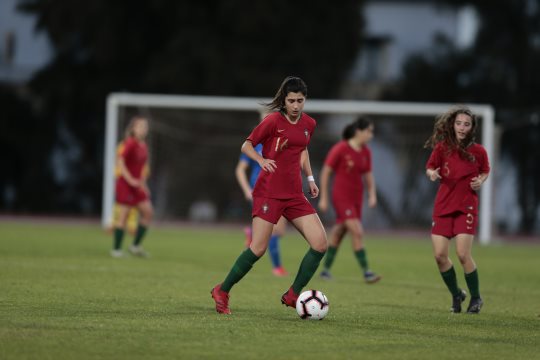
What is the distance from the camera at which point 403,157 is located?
109 feet

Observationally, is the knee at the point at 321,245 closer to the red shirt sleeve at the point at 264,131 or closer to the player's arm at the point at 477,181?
the red shirt sleeve at the point at 264,131

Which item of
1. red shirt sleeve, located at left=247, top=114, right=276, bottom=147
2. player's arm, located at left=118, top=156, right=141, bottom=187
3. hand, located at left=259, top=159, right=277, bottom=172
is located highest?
red shirt sleeve, located at left=247, top=114, right=276, bottom=147

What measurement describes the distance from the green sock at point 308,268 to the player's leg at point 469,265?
1688 millimetres

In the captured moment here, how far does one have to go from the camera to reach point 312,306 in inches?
395

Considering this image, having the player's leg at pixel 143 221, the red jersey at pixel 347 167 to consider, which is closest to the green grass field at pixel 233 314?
the player's leg at pixel 143 221

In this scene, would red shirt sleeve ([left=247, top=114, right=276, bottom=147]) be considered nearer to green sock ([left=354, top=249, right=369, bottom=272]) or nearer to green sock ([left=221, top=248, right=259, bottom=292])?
green sock ([left=221, top=248, right=259, bottom=292])

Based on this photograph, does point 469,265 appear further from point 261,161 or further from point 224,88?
point 224,88

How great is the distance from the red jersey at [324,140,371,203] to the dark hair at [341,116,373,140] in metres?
0.10

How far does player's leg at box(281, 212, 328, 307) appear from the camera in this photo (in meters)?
10.4

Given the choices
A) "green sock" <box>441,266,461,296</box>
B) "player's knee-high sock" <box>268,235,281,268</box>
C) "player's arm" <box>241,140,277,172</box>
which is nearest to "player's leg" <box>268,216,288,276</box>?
"player's knee-high sock" <box>268,235,281,268</box>

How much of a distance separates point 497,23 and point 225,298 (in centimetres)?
3281

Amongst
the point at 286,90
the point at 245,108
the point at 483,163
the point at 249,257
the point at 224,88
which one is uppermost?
the point at 224,88

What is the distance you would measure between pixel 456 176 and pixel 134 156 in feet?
25.7

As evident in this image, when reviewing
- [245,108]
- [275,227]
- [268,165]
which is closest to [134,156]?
[275,227]
